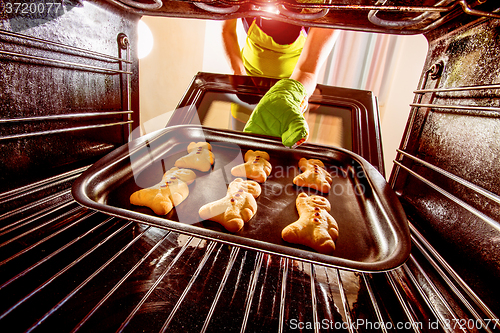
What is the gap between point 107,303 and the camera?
1.79 feet

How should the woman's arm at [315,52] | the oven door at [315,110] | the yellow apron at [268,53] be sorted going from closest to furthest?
1. the oven door at [315,110]
2. the woman's arm at [315,52]
3. the yellow apron at [268,53]

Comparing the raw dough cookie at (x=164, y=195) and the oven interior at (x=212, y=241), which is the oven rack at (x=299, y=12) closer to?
the oven interior at (x=212, y=241)

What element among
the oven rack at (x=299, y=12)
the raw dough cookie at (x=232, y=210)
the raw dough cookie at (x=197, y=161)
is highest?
the oven rack at (x=299, y=12)

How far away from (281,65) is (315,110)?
33.9 inches

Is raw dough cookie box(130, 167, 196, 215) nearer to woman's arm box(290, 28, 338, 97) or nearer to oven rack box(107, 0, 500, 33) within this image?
oven rack box(107, 0, 500, 33)

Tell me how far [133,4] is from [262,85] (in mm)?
814

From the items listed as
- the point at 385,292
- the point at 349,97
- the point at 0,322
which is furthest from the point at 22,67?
the point at 349,97

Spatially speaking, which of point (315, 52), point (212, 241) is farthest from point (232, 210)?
point (315, 52)

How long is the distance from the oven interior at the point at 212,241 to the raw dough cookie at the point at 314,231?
0.07 meters

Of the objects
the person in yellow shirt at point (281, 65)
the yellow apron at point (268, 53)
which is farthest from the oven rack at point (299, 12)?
the yellow apron at point (268, 53)

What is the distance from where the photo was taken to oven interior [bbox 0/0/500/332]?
1.77 feet

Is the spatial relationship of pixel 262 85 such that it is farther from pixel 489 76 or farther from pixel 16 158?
pixel 16 158

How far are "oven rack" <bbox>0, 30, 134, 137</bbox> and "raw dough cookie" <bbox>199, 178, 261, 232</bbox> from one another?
61cm

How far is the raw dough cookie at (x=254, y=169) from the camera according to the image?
110 centimetres
